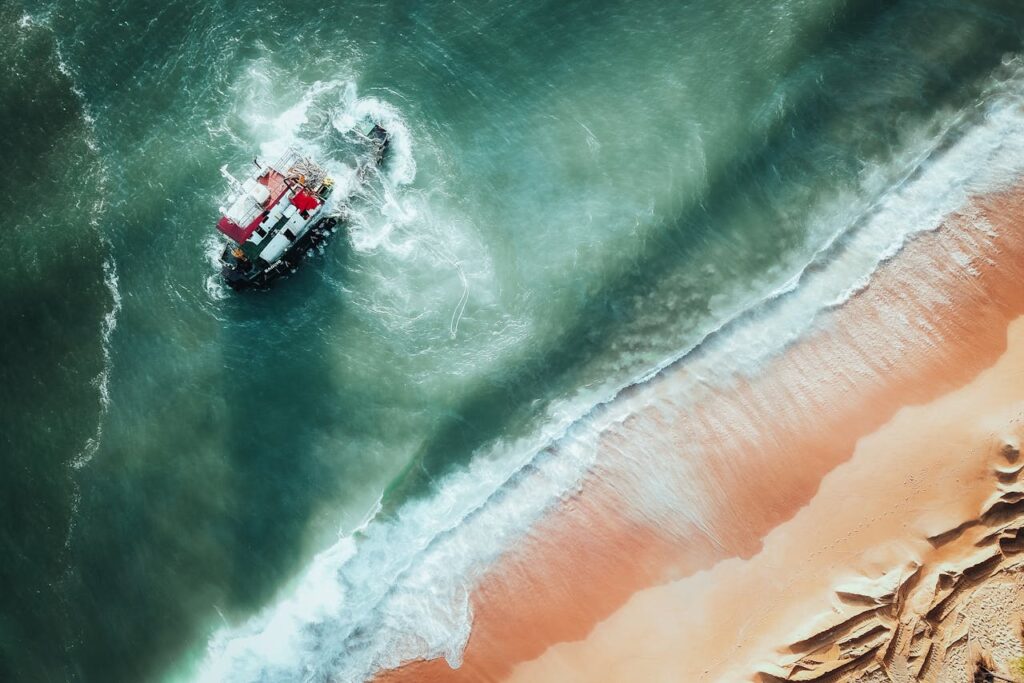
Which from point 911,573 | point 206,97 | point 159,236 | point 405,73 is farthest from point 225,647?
point 911,573

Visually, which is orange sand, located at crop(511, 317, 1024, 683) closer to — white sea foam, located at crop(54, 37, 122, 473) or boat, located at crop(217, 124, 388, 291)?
boat, located at crop(217, 124, 388, 291)

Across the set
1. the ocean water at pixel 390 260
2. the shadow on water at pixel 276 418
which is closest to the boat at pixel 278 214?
the ocean water at pixel 390 260

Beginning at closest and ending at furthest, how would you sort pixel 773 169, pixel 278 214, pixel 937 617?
1. pixel 937 617
2. pixel 278 214
3. pixel 773 169

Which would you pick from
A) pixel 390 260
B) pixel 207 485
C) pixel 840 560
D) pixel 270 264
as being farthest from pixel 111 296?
pixel 840 560

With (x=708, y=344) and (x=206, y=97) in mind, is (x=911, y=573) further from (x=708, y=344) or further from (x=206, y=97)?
(x=206, y=97)

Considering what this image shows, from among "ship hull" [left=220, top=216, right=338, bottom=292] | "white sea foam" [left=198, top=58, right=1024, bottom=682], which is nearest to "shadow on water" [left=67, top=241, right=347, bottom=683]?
"ship hull" [left=220, top=216, right=338, bottom=292]

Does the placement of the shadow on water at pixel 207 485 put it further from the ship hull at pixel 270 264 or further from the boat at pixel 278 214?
the boat at pixel 278 214

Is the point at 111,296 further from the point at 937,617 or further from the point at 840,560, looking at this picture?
the point at 937,617

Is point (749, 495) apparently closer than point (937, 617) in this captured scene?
No
